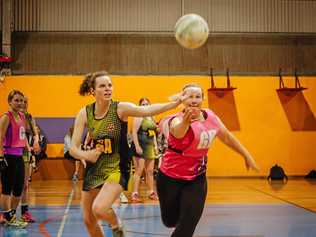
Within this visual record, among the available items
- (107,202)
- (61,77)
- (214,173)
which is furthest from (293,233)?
(61,77)

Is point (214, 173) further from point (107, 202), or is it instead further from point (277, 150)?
point (107, 202)

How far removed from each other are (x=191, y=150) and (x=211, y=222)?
161 inches

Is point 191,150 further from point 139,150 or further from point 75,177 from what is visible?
point 75,177

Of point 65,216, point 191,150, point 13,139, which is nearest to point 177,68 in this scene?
point 65,216

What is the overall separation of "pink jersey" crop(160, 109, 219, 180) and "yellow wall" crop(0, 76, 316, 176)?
13.0 metres

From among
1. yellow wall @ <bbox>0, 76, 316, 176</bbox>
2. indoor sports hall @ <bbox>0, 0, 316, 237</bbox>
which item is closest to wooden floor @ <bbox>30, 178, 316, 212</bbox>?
indoor sports hall @ <bbox>0, 0, 316, 237</bbox>

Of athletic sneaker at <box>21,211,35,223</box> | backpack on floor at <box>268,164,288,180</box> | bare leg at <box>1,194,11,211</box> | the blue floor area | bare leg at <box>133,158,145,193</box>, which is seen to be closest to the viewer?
the blue floor area

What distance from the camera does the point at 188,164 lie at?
5.44 meters

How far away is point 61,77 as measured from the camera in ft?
60.5

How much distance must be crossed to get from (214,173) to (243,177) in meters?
0.98

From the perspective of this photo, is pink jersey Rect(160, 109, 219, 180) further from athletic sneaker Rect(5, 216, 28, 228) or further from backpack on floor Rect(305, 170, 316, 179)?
backpack on floor Rect(305, 170, 316, 179)

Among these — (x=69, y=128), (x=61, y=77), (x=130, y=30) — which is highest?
(x=130, y=30)

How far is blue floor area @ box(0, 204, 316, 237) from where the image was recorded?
809 centimetres

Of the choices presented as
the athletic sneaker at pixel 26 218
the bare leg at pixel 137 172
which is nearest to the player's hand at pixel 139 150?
the bare leg at pixel 137 172
